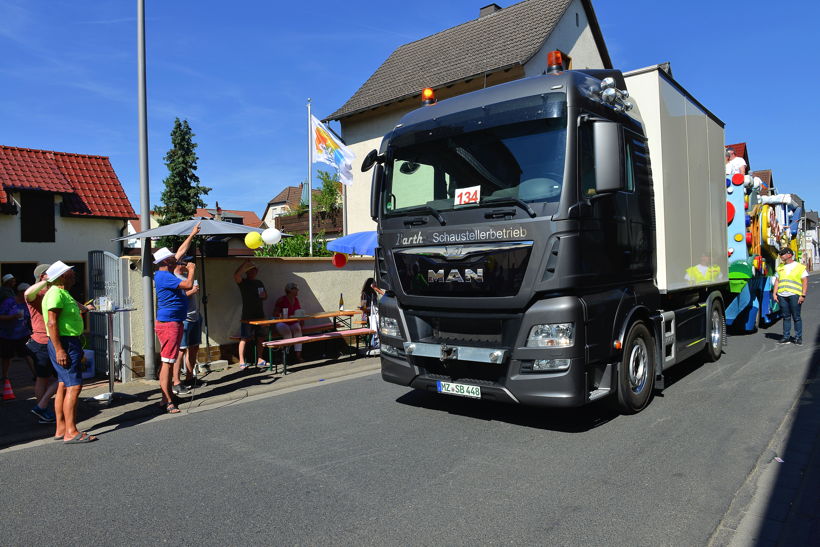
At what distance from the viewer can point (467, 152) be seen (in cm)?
548

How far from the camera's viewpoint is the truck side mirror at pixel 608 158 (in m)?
4.89

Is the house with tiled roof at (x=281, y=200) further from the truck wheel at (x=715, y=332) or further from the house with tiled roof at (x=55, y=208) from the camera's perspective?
the truck wheel at (x=715, y=332)

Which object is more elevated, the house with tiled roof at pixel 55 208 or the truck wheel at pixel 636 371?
the house with tiled roof at pixel 55 208

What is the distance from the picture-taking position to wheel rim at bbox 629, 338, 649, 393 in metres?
5.68

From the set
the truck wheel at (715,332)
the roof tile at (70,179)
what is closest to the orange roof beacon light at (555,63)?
the truck wheel at (715,332)

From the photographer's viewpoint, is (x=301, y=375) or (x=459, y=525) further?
(x=301, y=375)

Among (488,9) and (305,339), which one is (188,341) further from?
(488,9)

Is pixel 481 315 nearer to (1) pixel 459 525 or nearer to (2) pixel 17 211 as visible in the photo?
(1) pixel 459 525

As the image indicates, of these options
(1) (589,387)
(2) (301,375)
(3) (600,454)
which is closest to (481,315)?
(1) (589,387)

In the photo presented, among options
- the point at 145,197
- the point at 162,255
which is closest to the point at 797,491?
the point at 162,255

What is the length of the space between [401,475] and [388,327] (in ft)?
6.41

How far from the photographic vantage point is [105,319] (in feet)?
28.5

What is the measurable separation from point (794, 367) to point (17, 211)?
1913 cm

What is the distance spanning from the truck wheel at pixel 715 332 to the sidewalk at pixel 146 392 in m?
5.03
